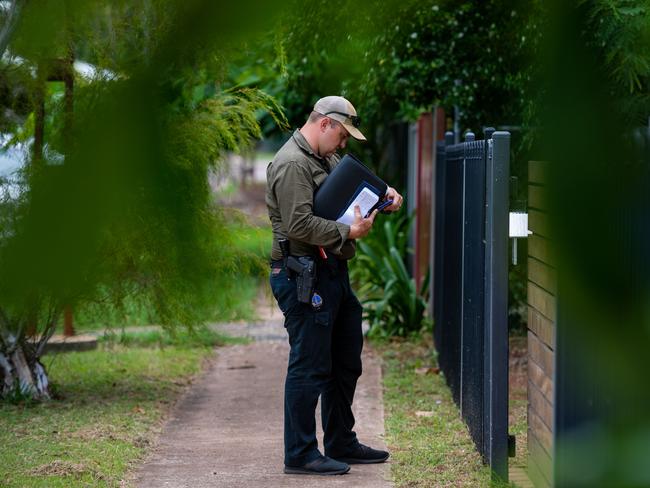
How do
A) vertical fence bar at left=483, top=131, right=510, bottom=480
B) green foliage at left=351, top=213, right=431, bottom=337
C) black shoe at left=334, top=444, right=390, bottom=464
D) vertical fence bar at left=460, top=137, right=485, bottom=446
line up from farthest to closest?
green foliage at left=351, top=213, right=431, bottom=337, black shoe at left=334, top=444, right=390, bottom=464, vertical fence bar at left=460, top=137, right=485, bottom=446, vertical fence bar at left=483, top=131, right=510, bottom=480

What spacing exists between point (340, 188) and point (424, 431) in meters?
1.75

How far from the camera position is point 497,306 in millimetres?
4309

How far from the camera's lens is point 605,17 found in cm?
92

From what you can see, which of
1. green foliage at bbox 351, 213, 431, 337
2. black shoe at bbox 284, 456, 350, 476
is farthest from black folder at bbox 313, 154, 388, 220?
green foliage at bbox 351, 213, 431, 337

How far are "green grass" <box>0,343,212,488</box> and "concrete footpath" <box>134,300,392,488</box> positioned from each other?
5.4 inches

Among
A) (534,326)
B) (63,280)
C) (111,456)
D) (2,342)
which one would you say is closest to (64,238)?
(63,280)

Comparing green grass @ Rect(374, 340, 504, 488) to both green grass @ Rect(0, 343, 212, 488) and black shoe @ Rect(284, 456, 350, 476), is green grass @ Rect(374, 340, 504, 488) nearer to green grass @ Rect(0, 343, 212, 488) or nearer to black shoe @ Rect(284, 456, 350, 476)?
black shoe @ Rect(284, 456, 350, 476)

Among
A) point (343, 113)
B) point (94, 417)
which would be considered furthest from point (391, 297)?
point (343, 113)

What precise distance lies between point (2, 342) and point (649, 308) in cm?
603

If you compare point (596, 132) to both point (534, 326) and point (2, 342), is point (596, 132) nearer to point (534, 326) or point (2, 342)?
point (534, 326)

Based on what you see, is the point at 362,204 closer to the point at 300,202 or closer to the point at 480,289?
the point at 300,202

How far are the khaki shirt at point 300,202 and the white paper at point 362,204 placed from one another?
8 centimetres

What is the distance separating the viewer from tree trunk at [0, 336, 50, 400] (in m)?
6.27

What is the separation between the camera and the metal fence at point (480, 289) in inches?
168
